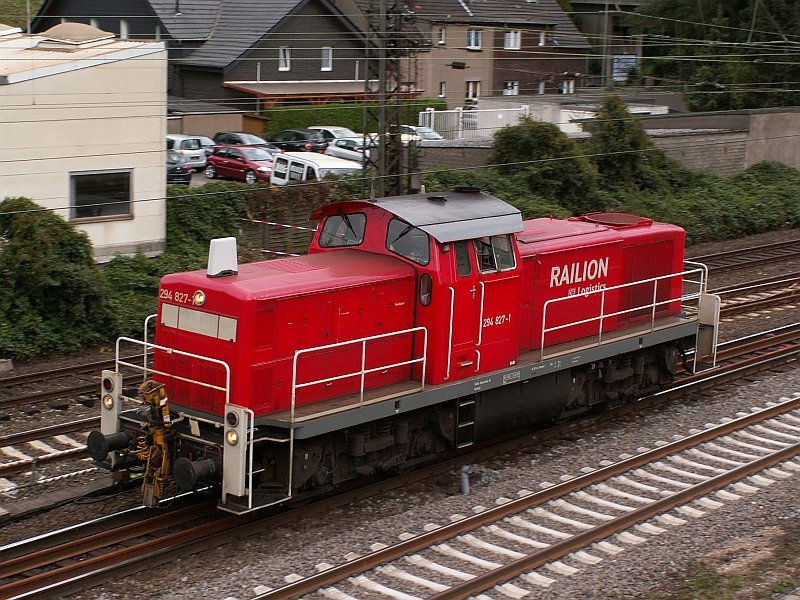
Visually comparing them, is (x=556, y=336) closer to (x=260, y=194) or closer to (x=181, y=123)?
(x=260, y=194)

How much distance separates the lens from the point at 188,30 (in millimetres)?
46500

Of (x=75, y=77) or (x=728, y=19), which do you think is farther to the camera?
(x=728, y=19)

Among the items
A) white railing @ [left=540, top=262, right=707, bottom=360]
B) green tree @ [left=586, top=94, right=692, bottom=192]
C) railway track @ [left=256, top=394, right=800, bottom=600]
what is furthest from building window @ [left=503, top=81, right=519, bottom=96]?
railway track @ [left=256, top=394, right=800, bottom=600]

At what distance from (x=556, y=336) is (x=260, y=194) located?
37.1 feet

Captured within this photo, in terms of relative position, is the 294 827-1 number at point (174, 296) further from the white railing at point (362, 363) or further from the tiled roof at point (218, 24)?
the tiled roof at point (218, 24)

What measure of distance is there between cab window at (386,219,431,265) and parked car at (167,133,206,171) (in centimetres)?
2450

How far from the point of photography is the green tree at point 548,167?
91.6ft

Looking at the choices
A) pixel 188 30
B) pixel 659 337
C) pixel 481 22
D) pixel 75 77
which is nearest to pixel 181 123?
pixel 188 30

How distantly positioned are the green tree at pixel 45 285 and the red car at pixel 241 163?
1510 cm

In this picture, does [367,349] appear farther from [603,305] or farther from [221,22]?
[221,22]

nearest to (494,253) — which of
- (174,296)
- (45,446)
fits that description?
(174,296)

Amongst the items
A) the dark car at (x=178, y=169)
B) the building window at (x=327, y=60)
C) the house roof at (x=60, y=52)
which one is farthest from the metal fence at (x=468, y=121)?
the house roof at (x=60, y=52)

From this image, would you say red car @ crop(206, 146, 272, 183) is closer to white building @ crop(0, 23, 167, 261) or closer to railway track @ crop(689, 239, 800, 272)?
white building @ crop(0, 23, 167, 261)

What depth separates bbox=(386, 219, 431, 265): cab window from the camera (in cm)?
1116
